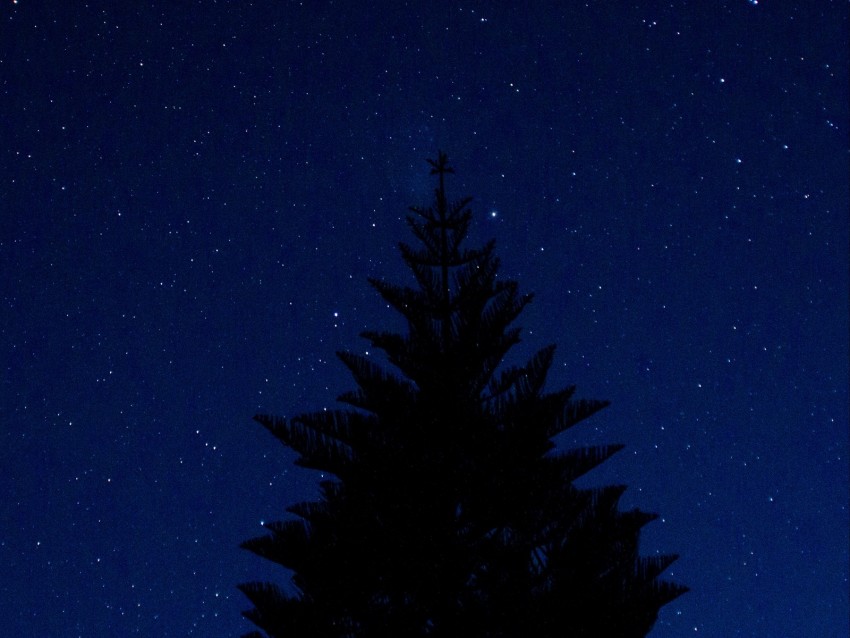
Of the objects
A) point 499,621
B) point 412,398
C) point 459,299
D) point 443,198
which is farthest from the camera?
point 443,198

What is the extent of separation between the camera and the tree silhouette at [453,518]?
4.17 m

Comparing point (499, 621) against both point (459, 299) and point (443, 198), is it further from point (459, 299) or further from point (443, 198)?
point (443, 198)

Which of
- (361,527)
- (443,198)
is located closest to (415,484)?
(361,527)

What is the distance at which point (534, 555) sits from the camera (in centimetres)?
436

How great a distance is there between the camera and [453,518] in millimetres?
4348

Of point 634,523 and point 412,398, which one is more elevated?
point 412,398

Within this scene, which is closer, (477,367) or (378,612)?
(378,612)

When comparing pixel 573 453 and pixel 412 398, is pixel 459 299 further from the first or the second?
pixel 573 453

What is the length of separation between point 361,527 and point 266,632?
813mm

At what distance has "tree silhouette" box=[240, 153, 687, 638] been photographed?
4.17 m

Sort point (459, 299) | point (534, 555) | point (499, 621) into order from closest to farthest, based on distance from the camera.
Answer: point (499, 621) → point (534, 555) → point (459, 299)

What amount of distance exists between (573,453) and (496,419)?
1.64 ft

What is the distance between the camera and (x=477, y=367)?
484 cm

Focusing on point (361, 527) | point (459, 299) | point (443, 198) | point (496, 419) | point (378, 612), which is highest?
point (443, 198)
